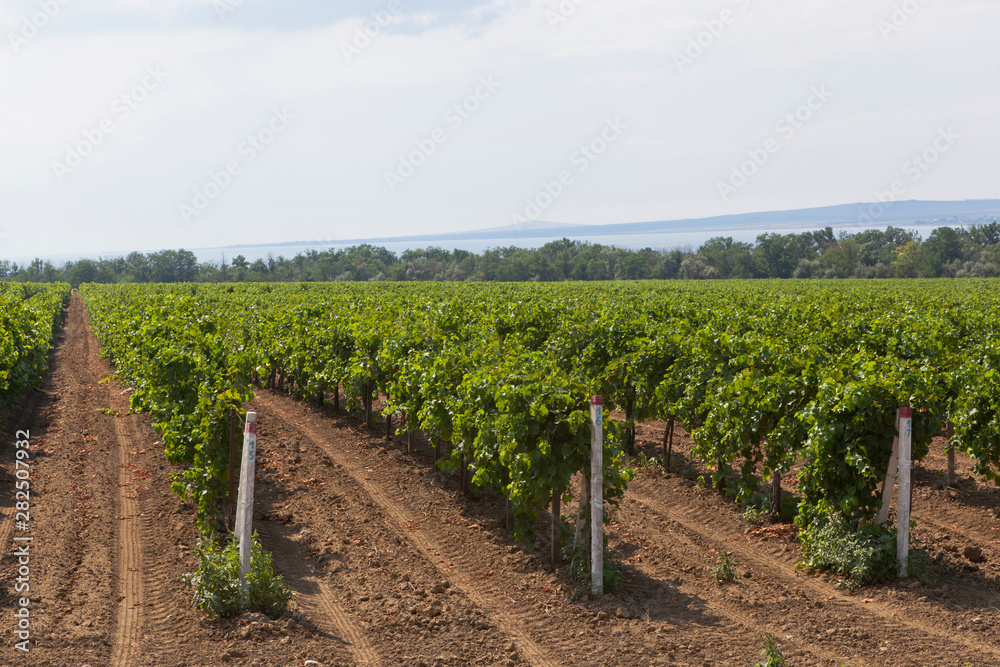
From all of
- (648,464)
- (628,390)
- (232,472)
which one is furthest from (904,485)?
(232,472)

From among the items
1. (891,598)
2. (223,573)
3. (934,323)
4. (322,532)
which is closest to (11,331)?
(322,532)

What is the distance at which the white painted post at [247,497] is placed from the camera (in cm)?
605

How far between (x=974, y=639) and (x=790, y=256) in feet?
372

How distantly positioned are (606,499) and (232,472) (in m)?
4.25

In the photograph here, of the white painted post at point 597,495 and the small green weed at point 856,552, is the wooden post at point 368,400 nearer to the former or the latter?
the white painted post at point 597,495

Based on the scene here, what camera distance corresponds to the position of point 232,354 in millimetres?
9797

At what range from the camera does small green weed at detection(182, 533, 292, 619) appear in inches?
242

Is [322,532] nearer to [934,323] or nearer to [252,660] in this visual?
[252,660]

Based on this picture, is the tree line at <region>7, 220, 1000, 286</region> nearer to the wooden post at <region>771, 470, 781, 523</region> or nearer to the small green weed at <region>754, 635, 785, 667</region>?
the wooden post at <region>771, 470, 781, 523</region>

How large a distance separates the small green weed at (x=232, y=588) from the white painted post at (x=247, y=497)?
91 millimetres

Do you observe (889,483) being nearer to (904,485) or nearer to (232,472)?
(904,485)

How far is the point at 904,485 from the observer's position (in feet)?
23.3

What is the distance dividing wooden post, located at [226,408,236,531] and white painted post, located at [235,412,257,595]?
1.72 metres

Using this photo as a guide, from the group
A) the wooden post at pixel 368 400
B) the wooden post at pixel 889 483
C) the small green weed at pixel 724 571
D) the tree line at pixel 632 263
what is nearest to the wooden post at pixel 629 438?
the wooden post at pixel 368 400
